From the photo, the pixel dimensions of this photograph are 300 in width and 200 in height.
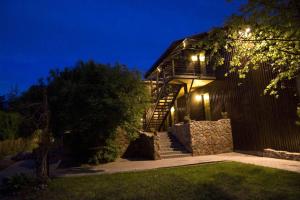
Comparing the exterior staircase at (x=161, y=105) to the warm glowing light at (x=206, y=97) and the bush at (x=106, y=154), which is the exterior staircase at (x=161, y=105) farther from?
the bush at (x=106, y=154)

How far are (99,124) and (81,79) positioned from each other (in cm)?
204

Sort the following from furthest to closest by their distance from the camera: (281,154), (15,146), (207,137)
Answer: (15,146), (207,137), (281,154)

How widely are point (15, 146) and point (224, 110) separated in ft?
45.6

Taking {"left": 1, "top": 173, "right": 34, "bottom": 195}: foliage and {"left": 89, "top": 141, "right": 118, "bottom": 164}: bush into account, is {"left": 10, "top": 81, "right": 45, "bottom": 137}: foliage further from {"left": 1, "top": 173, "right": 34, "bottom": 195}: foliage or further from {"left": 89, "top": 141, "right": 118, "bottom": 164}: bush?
{"left": 89, "top": 141, "right": 118, "bottom": 164}: bush

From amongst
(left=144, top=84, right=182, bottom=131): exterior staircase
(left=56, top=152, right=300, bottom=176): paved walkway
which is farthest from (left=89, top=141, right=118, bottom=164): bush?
(left=144, top=84, right=182, bottom=131): exterior staircase

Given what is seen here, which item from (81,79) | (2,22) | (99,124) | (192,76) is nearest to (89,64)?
(81,79)

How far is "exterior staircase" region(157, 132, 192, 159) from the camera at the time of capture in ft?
32.6

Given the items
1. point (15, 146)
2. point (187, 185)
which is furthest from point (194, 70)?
point (15, 146)

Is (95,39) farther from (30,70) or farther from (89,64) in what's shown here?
(89,64)

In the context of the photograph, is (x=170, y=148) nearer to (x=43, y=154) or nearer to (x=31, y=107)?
(x=43, y=154)

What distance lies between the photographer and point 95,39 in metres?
147

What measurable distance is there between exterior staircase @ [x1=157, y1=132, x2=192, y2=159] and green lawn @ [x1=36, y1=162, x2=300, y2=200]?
11.7ft

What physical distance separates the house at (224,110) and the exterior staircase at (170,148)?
0.28 meters

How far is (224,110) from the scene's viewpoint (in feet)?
39.0
